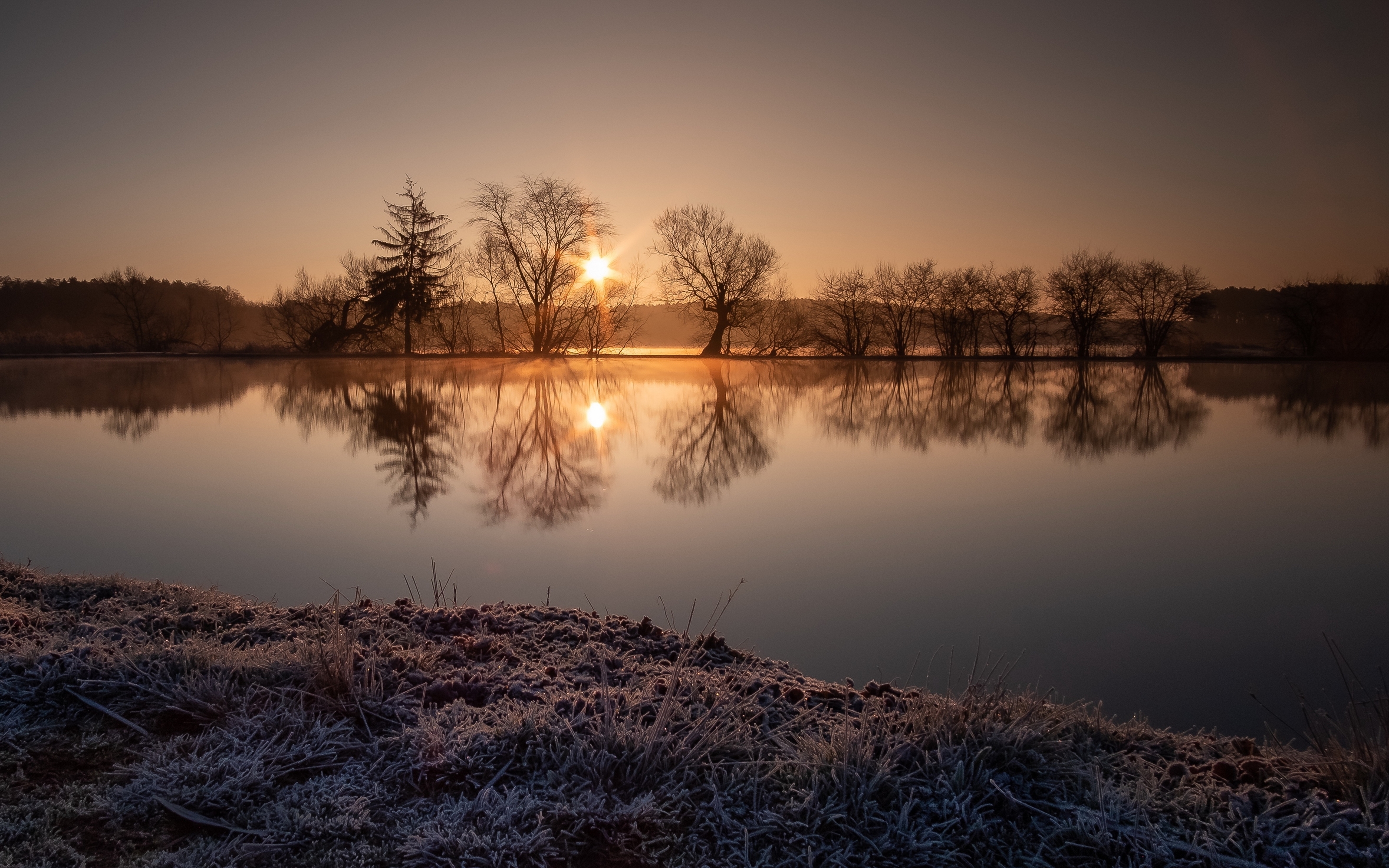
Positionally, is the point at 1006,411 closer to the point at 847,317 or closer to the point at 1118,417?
the point at 1118,417

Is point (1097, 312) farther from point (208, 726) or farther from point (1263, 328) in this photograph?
point (208, 726)

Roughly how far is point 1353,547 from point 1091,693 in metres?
2.88

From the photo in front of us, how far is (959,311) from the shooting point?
105ft

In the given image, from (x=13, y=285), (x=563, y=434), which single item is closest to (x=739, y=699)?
(x=563, y=434)

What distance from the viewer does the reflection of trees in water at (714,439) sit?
627 centimetres

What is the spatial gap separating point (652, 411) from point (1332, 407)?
1069cm

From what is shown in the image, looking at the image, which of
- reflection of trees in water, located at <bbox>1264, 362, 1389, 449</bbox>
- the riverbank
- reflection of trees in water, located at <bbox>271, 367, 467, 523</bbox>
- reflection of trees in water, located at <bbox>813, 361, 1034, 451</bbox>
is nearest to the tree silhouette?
reflection of trees in water, located at <bbox>813, 361, 1034, 451</bbox>

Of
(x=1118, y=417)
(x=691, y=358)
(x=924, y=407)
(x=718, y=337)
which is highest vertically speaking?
(x=718, y=337)

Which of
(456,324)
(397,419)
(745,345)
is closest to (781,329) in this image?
(745,345)

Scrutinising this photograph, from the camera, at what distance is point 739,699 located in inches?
94.4

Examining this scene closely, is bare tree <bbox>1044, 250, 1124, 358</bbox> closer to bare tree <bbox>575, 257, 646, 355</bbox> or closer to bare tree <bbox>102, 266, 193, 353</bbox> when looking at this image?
bare tree <bbox>575, 257, 646, 355</bbox>

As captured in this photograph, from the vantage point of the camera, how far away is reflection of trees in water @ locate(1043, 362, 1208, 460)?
8.18 metres

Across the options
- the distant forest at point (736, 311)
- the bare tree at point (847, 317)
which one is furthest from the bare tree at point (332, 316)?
the bare tree at point (847, 317)

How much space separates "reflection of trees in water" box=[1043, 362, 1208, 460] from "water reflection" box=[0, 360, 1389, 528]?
0.05 meters
